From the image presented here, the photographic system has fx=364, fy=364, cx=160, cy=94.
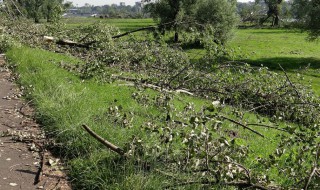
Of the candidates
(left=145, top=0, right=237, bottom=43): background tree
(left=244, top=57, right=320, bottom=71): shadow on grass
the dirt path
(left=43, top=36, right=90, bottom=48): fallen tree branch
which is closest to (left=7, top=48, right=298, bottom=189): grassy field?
the dirt path

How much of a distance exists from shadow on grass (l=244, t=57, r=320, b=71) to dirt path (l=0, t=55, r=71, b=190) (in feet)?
63.5

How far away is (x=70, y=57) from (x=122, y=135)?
427 inches

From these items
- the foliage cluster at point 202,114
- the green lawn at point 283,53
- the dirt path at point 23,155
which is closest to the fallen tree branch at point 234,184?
the foliage cluster at point 202,114

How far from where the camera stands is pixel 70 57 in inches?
637

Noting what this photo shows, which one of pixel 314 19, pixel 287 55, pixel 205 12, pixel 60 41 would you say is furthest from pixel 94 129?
pixel 205 12

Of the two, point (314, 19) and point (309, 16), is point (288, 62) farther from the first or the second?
point (314, 19)

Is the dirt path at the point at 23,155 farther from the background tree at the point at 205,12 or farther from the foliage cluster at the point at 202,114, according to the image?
the background tree at the point at 205,12

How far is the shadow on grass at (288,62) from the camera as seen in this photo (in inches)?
976

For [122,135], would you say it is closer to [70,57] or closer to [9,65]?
[9,65]

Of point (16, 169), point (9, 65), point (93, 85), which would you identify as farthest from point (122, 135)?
point (9, 65)

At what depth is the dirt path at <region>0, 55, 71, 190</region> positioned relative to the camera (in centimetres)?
530

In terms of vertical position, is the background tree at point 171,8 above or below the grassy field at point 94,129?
above

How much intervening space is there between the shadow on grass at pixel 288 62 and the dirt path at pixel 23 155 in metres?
19.4

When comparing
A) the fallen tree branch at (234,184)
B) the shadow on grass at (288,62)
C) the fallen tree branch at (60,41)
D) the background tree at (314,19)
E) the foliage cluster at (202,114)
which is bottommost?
the shadow on grass at (288,62)
